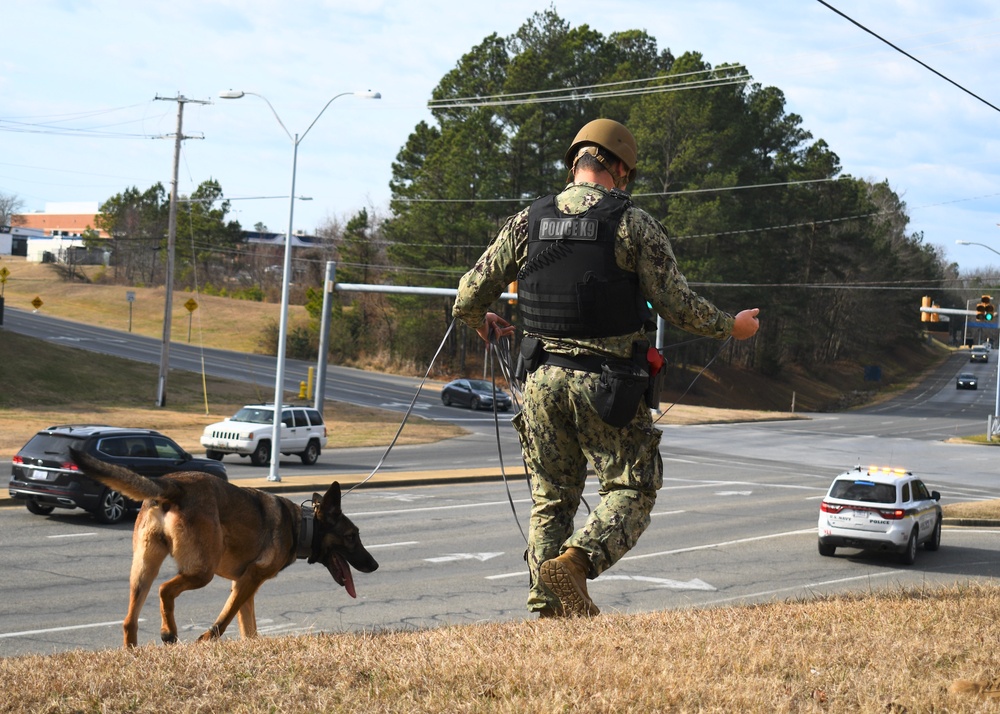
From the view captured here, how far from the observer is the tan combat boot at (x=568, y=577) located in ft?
16.3

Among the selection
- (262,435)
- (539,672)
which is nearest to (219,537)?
(539,672)

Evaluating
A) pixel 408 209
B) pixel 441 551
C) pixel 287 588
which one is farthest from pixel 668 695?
pixel 408 209

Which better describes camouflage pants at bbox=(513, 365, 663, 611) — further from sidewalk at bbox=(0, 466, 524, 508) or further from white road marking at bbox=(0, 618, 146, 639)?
sidewalk at bbox=(0, 466, 524, 508)

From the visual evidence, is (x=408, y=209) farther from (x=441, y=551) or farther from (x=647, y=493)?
(x=647, y=493)

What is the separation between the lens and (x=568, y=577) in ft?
16.4

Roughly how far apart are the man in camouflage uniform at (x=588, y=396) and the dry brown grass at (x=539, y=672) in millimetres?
340

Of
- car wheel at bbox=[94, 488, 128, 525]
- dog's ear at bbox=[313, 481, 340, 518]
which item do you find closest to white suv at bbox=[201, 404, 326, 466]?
car wheel at bbox=[94, 488, 128, 525]

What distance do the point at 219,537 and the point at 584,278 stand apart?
122 inches

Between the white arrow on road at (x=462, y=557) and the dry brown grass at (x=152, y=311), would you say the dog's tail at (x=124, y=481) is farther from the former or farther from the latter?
the dry brown grass at (x=152, y=311)

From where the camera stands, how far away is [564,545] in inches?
200

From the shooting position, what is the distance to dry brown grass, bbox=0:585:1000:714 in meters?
3.86

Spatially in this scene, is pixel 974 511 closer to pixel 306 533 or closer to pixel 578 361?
pixel 306 533

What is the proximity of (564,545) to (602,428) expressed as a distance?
0.59m

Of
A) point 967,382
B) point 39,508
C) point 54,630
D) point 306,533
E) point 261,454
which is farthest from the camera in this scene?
point 967,382
